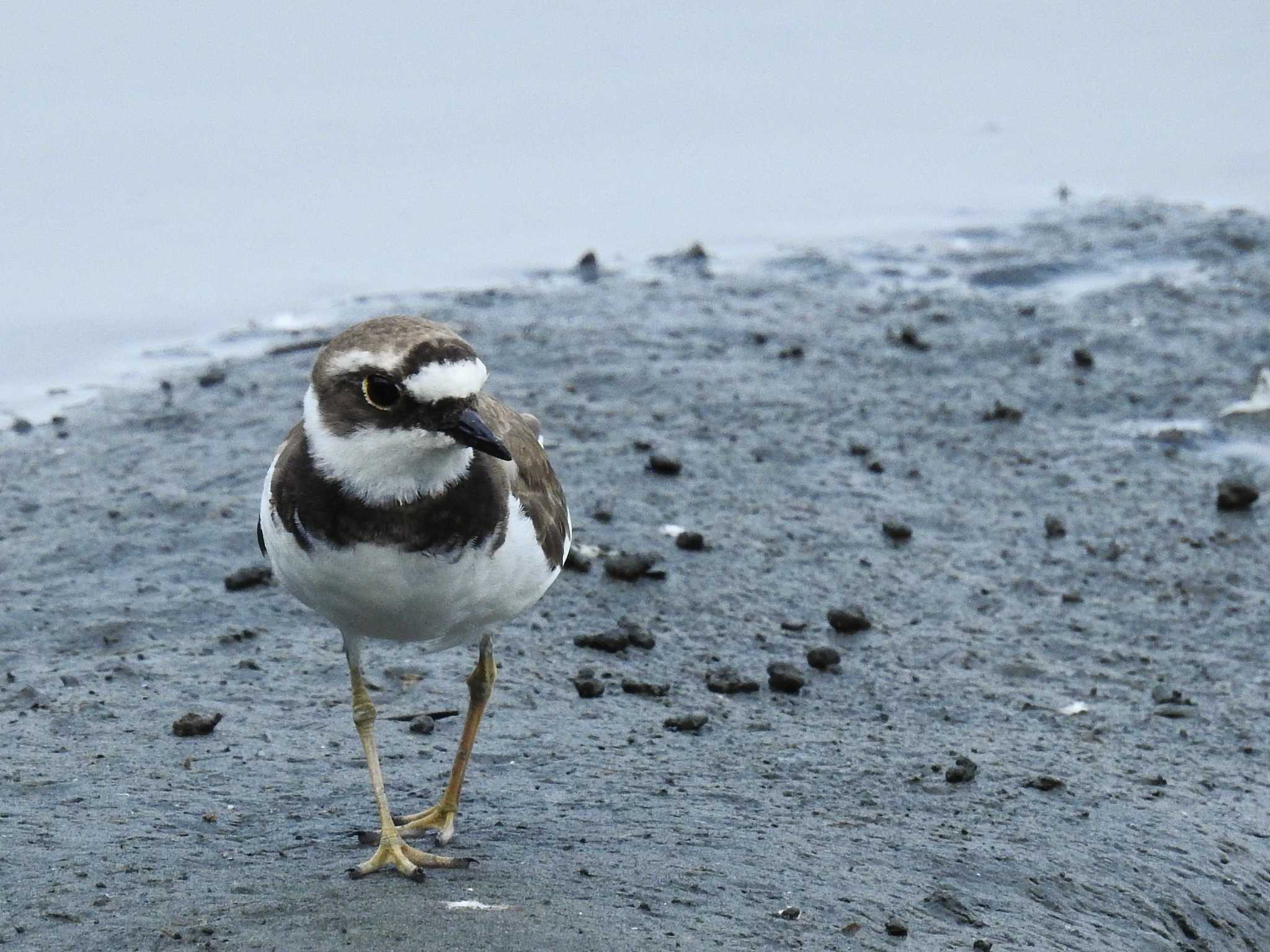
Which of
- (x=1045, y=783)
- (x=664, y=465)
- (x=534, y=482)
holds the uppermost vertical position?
(x=534, y=482)

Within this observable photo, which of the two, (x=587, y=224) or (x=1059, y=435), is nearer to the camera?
(x=1059, y=435)

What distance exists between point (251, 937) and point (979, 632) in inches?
145

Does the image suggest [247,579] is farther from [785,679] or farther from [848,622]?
[848,622]

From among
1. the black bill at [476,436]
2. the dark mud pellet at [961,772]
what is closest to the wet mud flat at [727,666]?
the dark mud pellet at [961,772]

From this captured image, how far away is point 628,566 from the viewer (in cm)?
743

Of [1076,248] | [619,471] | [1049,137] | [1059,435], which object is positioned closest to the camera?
[619,471]

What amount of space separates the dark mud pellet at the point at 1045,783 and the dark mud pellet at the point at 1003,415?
12.0ft

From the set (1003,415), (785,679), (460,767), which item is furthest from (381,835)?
(1003,415)

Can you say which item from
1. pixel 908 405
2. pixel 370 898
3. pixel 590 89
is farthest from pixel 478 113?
pixel 370 898

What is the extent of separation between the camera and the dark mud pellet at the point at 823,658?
22.5ft

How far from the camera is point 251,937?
471 centimetres

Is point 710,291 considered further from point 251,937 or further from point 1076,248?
point 251,937

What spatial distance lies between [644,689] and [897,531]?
1.95 m

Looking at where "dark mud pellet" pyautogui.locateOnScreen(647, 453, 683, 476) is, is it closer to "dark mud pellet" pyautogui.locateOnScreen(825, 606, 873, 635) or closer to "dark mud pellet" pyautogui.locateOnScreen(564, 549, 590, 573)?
"dark mud pellet" pyautogui.locateOnScreen(564, 549, 590, 573)
